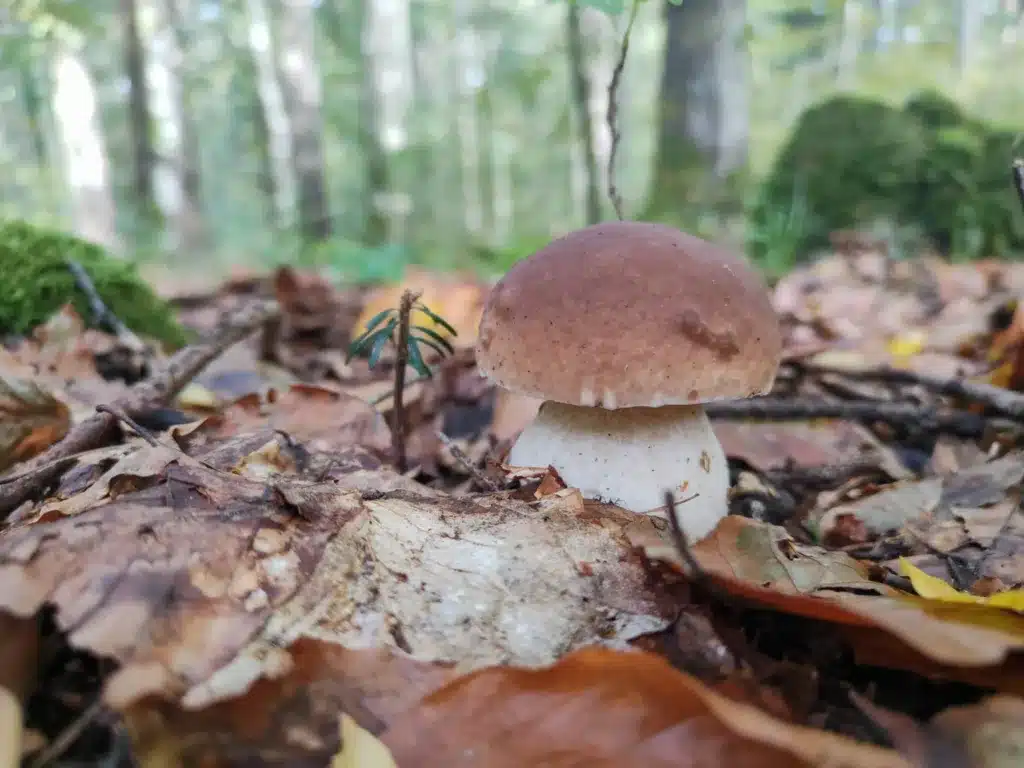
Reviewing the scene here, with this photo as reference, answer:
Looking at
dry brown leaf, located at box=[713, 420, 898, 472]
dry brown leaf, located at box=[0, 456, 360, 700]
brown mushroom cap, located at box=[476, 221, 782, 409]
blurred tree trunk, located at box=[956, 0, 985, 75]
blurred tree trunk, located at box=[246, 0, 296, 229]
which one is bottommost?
dry brown leaf, located at box=[713, 420, 898, 472]

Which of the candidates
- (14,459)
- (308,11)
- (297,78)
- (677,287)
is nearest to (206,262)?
(297,78)

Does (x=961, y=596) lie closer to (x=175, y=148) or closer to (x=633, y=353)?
(x=633, y=353)

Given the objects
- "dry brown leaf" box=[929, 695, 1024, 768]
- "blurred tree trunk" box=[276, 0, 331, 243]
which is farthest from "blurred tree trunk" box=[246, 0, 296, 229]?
"dry brown leaf" box=[929, 695, 1024, 768]

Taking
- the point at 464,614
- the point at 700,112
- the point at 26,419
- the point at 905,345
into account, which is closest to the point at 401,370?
the point at 464,614

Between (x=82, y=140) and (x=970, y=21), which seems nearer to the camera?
(x=82, y=140)

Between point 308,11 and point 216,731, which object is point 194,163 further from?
point 216,731

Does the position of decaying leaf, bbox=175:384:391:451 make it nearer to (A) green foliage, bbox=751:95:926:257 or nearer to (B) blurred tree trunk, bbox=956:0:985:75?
(A) green foliage, bbox=751:95:926:257
